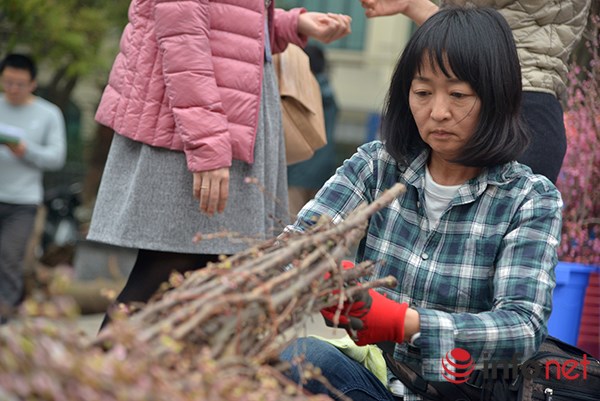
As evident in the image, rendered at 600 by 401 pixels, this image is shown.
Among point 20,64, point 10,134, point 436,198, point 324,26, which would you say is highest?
point 324,26

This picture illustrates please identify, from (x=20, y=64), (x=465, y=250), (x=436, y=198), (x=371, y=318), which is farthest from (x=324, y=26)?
(x=20, y=64)

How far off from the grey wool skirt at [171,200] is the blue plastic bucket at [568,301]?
41.6 inches

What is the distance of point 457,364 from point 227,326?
2.78 ft

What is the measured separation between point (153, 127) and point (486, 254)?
3.92ft

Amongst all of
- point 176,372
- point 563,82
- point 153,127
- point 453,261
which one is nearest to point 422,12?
point 563,82


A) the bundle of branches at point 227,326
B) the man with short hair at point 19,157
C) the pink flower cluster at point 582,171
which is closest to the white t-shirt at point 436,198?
the bundle of branches at point 227,326

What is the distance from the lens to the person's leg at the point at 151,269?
312 cm

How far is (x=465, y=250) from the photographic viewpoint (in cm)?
244

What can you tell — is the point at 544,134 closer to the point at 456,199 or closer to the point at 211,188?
the point at 456,199

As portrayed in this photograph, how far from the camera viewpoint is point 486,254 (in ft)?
7.91

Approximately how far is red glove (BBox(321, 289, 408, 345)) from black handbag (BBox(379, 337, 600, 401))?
0.33 m

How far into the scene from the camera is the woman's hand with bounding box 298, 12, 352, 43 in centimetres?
365

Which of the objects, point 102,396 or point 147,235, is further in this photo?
point 147,235

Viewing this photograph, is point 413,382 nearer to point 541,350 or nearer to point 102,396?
point 541,350
